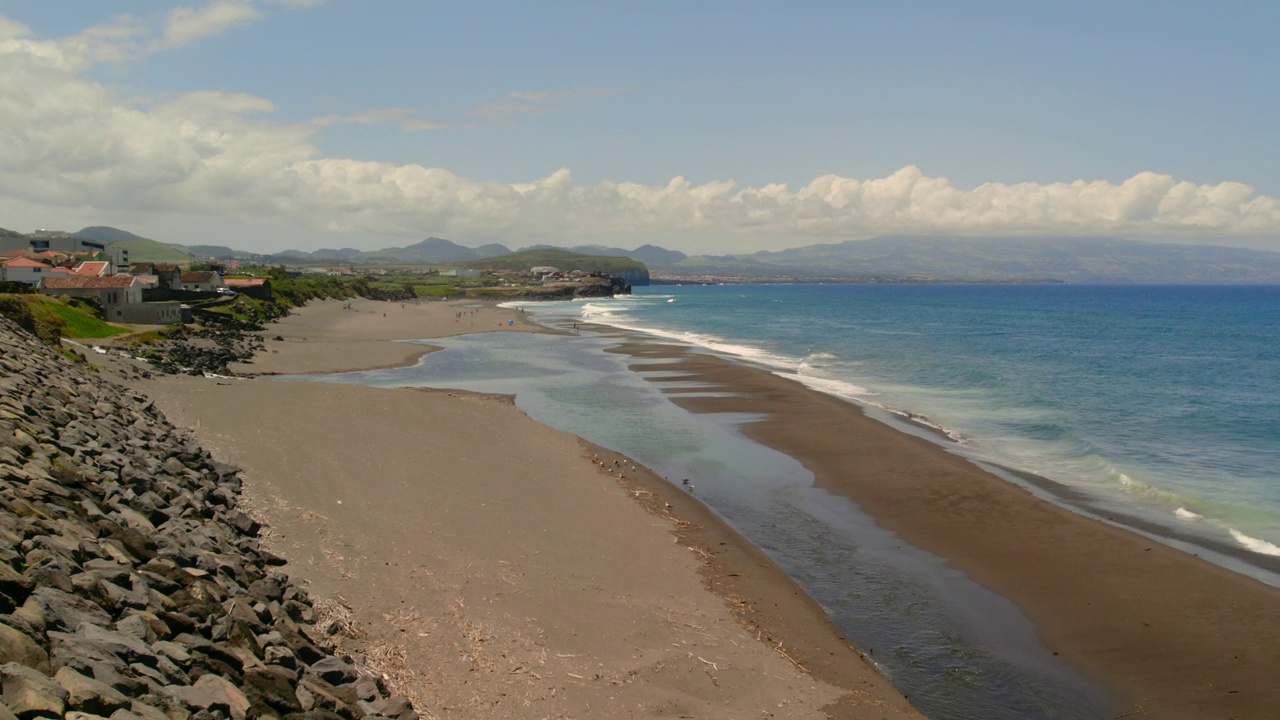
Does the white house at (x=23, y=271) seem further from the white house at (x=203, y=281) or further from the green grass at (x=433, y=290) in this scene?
the green grass at (x=433, y=290)

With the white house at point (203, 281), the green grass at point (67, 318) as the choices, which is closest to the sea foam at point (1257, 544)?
the green grass at point (67, 318)

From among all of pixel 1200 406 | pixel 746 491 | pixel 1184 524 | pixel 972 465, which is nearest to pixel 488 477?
pixel 746 491

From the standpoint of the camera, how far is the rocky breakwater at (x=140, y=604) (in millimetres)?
7027

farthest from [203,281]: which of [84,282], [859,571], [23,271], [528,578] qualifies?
[859,571]

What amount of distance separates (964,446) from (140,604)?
81.3 feet

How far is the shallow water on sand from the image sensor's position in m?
11.8

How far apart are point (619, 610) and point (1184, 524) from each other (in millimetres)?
14747

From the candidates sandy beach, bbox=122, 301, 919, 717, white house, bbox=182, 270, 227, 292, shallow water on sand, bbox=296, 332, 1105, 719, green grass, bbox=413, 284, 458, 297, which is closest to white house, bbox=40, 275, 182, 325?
white house, bbox=182, 270, 227, 292

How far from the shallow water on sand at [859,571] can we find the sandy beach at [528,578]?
75cm

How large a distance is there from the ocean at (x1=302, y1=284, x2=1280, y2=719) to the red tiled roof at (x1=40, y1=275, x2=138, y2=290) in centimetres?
2150

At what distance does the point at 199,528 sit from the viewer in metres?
12.8

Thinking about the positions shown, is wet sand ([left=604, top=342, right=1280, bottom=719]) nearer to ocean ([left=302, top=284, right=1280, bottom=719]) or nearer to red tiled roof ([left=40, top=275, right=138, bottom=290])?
ocean ([left=302, top=284, right=1280, bottom=719])

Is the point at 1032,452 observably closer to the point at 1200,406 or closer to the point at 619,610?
Answer: the point at 1200,406

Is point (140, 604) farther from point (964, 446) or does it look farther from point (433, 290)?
point (433, 290)
